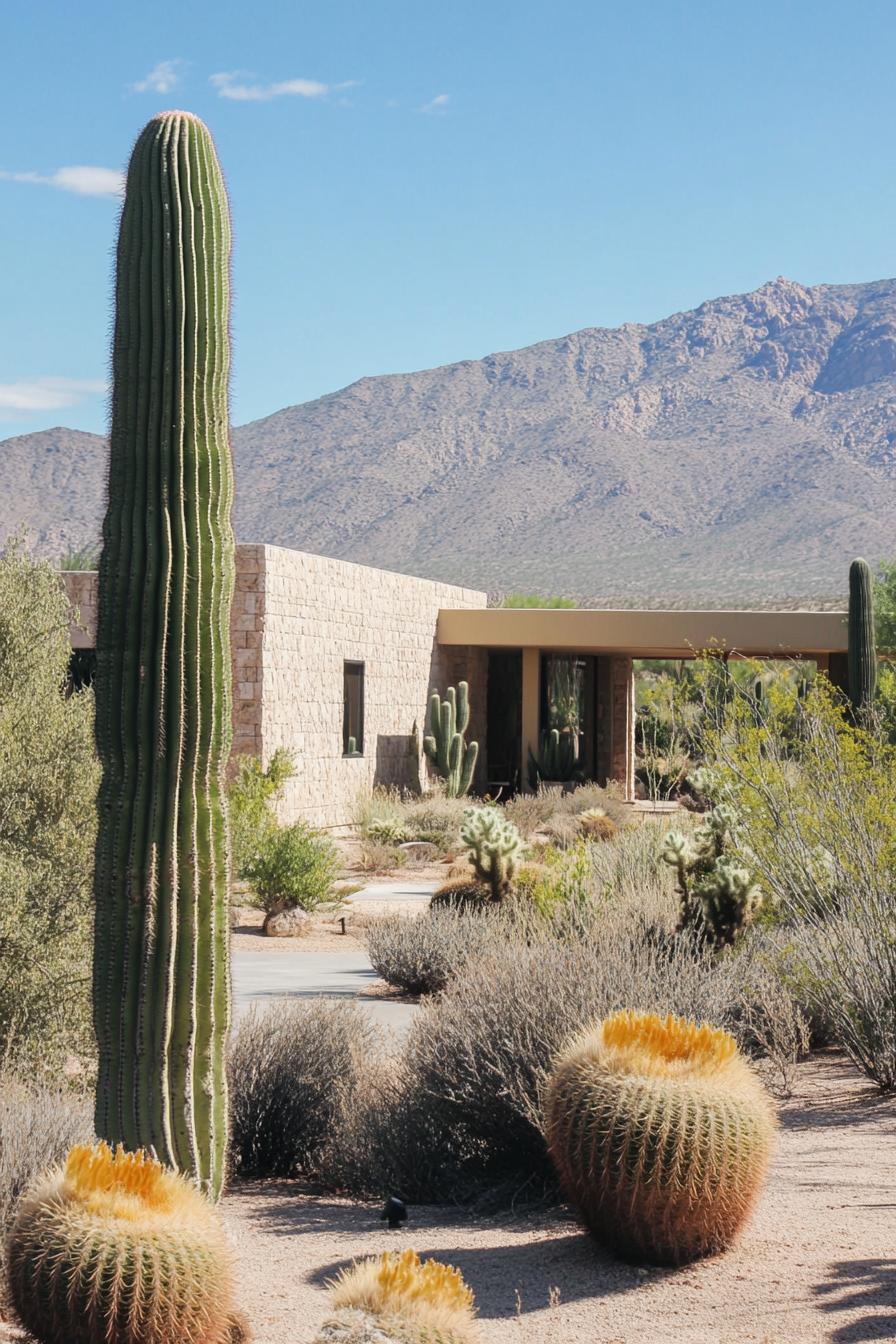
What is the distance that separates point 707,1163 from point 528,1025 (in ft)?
5.01

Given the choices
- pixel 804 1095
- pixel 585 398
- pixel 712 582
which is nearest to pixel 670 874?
pixel 804 1095

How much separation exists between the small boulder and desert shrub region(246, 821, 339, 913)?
0.16 meters

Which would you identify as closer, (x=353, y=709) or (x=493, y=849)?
(x=493, y=849)

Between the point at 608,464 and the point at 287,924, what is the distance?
268 ft

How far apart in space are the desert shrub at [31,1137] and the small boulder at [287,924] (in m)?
Answer: 8.49

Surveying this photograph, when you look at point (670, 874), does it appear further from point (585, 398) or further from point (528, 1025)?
point (585, 398)

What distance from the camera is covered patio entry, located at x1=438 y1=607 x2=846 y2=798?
2742cm

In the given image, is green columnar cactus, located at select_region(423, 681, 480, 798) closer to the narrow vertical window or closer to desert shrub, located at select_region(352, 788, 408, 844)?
desert shrub, located at select_region(352, 788, 408, 844)

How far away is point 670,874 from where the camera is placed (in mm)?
12406

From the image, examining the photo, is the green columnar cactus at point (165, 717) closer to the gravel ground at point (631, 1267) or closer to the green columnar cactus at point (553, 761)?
the gravel ground at point (631, 1267)

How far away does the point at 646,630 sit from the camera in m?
28.1

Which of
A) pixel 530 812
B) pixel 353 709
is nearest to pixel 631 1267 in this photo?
pixel 530 812

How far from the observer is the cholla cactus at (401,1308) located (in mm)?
3686

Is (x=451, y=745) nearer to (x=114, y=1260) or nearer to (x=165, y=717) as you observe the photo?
(x=165, y=717)
